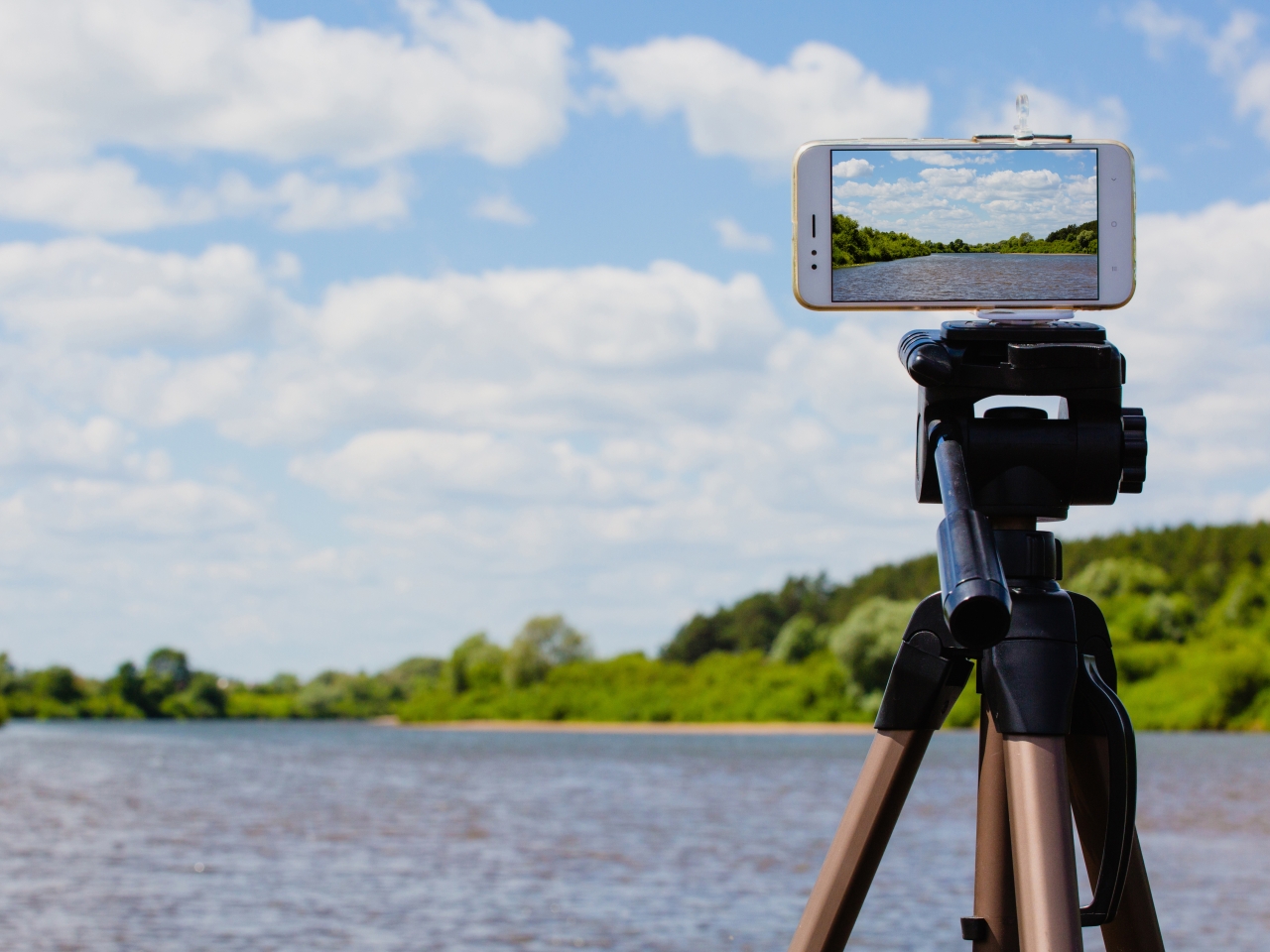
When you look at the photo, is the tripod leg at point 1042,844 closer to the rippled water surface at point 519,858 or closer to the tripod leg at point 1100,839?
the tripod leg at point 1100,839

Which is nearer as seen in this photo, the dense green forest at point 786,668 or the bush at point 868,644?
the dense green forest at point 786,668

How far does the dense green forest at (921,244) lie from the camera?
1.39 meters

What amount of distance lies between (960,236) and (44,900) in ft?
39.1

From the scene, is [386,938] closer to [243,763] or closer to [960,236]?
[960,236]

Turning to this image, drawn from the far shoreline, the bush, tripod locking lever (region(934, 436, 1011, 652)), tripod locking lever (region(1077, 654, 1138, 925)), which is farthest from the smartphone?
the far shoreline

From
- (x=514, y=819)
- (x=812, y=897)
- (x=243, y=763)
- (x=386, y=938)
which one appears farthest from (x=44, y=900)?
(x=243, y=763)

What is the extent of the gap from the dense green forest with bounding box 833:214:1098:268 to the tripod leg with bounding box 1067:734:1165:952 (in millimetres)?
544

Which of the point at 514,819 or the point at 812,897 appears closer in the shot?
the point at 812,897

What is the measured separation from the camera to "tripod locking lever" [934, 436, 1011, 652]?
1035 mm

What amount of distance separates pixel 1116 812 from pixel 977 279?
58cm

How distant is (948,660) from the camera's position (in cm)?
137

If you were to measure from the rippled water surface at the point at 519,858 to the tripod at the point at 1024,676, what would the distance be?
8099 mm

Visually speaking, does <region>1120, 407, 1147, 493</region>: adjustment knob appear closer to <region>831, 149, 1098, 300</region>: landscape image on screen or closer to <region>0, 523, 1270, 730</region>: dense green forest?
<region>831, 149, 1098, 300</region>: landscape image on screen

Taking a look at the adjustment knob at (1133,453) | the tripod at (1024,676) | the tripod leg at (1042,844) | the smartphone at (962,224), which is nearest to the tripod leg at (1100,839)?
the tripod at (1024,676)
